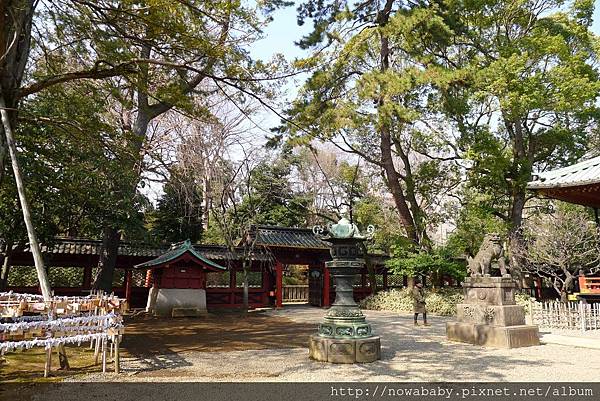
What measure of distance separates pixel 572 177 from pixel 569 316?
3.87 metres

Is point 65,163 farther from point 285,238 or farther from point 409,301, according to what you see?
point 409,301

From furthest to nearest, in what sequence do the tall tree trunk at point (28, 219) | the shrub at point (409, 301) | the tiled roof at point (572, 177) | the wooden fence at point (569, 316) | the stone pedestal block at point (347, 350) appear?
1. the shrub at point (409, 301)
2. the wooden fence at point (569, 316)
3. the tiled roof at point (572, 177)
4. the stone pedestal block at point (347, 350)
5. the tall tree trunk at point (28, 219)

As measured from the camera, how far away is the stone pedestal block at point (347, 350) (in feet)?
24.7

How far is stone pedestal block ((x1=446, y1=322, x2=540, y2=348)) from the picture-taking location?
888 cm

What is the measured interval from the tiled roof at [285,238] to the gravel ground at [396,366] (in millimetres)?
11095

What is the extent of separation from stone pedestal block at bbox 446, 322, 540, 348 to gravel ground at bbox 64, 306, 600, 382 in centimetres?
23

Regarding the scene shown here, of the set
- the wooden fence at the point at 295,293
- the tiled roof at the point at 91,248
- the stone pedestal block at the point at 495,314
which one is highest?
the tiled roof at the point at 91,248

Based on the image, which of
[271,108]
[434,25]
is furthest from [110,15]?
[434,25]

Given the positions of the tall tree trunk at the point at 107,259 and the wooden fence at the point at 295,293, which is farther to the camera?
the wooden fence at the point at 295,293

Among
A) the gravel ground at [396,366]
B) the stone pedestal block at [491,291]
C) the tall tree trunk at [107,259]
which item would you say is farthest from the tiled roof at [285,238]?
the gravel ground at [396,366]

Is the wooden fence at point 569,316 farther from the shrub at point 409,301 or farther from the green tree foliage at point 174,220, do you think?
the green tree foliage at point 174,220

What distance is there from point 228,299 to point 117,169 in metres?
10.5

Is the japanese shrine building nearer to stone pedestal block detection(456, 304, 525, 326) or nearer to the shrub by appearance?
the shrub

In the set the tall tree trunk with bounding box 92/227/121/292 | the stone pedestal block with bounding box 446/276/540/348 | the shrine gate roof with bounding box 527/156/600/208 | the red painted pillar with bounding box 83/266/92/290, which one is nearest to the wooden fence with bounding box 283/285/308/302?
the red painted pillar with bounding box 83/266/92/290
